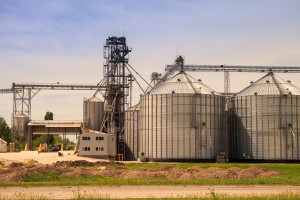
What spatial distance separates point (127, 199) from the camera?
36.5 metres

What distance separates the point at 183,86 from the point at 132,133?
790 inches

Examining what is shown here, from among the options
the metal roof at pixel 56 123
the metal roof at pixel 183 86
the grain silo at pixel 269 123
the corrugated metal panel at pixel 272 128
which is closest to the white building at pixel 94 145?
the metal roof at pixel 183 86

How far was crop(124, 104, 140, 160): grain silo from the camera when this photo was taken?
113750mm

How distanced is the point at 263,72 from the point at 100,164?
53.4 meters

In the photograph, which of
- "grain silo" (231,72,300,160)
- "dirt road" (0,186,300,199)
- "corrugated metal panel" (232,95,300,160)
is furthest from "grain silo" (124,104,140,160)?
"dirt road" (0,186,300,199)

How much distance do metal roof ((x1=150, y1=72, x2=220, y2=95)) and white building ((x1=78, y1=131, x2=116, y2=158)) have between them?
55.5ft

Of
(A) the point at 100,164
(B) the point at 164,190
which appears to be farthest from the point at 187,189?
(A) the point at 100,164

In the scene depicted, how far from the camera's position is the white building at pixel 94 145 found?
10581 centimetres

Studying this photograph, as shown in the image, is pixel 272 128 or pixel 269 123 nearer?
pixel 272 128

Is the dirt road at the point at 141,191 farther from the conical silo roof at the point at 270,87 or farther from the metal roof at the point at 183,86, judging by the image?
the conical silo roof at the point at 270,87

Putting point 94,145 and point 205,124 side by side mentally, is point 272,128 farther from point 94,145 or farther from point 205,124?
point 94,145

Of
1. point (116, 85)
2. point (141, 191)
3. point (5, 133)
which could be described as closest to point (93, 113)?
point (116, 85)

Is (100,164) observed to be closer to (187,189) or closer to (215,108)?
(215,108)

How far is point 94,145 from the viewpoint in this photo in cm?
10631
